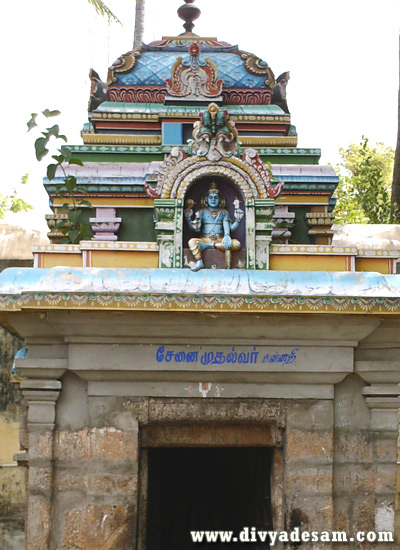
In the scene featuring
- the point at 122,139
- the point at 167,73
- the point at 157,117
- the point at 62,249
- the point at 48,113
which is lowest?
the point at 62,249

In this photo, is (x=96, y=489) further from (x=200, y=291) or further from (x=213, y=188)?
(x=213, y=188)

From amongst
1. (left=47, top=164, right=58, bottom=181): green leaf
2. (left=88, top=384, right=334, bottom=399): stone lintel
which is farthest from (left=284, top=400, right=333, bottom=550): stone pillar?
(left=47, top=164, right=58, bottom=181): green leaf

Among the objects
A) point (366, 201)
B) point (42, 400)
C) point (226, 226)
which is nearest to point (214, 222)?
point (226, 226)

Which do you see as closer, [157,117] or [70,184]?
[70,184]

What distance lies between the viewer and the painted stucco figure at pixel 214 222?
816 centimetres

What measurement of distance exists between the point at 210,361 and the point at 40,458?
2.01m

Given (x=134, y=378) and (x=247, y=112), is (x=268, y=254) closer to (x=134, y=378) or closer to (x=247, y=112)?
(x=134, y=378)

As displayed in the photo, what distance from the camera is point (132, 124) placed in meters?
10.7

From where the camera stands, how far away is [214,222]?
8.35m

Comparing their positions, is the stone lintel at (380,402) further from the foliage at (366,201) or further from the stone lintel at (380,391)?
the foliage at (366,201)

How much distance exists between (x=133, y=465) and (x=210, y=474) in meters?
3.52

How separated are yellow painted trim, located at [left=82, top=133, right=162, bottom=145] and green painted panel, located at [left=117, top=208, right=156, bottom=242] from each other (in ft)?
4.69

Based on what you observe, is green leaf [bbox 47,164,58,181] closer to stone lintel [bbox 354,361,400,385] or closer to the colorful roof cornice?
the colorful roof cornice

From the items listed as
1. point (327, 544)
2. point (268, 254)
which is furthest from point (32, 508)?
point (268, 254)
